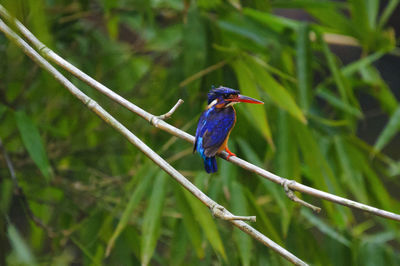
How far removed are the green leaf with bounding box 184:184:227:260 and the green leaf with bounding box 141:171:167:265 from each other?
0.14 m

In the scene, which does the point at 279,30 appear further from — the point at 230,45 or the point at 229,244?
the point at 229,244

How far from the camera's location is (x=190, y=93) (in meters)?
2.19

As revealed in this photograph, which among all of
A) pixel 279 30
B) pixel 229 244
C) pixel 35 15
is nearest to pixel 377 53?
pixel 279 30

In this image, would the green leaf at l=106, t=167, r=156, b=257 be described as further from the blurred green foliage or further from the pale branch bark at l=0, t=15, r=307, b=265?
the pale branch bark at l=0, t=15, r=307, b=265

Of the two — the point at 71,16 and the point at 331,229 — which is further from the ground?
the point at 71,16

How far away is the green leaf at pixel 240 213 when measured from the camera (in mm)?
1963

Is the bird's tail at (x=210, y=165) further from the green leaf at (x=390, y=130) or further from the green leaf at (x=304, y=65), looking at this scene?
the green leaf at (x=390, y=130)

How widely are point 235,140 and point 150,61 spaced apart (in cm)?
145

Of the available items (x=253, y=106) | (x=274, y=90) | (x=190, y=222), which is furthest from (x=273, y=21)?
(x=190, y=222)

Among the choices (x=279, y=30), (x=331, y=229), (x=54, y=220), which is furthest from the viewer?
(x=54, y=220)

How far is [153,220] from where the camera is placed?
7.01 feet

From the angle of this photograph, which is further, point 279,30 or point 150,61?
point 150,61

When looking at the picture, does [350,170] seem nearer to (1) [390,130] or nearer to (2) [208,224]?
(1) [390,130]

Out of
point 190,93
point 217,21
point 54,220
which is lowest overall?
point 54,220
